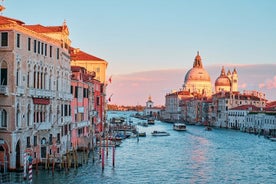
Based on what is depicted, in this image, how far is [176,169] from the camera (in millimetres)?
21859

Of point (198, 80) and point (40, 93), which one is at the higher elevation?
point (198, 80)

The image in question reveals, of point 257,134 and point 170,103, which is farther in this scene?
point 170,103

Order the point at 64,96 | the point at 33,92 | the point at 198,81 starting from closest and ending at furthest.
Answer: the point at 33,92 < the point at 64,96 < the point at 198,81

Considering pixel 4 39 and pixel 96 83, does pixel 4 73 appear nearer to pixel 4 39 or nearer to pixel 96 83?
pixel 4 39

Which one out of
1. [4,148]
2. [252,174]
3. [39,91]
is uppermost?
[39,91]

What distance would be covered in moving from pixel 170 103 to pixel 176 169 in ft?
264

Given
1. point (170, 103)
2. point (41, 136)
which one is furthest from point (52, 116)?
point (170, 103)

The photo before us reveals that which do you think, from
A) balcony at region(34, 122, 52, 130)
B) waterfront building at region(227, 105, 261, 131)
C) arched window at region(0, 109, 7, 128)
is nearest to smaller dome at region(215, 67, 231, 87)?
waterfront building at region(227, 105, 261, 131)

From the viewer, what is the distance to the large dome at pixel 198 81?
10225cm

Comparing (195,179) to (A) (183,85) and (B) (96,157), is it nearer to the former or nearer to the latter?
(B) (96,157)

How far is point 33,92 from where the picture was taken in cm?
1791

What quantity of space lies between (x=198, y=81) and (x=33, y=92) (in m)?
85.9

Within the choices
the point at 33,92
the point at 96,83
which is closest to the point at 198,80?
the point at 96,83

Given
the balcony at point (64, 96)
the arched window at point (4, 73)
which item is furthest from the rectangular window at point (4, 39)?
the balcony at point (64, 96)
